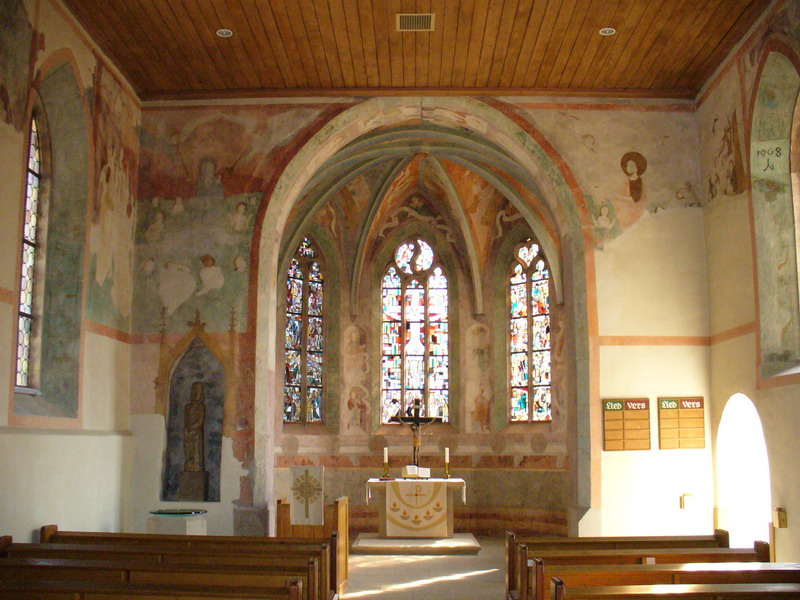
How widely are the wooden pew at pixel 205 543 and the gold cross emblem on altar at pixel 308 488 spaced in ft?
9.75

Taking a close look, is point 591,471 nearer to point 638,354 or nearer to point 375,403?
point 638,354

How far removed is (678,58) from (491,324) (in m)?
7.73

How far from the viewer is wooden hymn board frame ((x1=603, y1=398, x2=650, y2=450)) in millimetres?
11102

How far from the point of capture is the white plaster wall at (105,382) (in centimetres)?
1004

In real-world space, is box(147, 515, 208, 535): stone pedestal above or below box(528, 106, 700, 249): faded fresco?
below

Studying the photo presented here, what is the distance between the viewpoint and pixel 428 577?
10984mm

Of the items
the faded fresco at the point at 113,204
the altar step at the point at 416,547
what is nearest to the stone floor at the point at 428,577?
the altar step at the point at 416,547

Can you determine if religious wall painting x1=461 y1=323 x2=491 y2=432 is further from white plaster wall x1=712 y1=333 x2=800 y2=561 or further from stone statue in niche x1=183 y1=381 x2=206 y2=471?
white plaster wall x1=712 y1=333 x2=800 y2=561

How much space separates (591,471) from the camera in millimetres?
11055

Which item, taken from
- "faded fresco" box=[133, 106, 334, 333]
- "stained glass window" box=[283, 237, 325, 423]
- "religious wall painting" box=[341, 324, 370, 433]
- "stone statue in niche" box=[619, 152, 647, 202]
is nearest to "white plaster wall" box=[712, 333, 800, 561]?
"stone statue in niche" box=[619, 152, 647, 202]

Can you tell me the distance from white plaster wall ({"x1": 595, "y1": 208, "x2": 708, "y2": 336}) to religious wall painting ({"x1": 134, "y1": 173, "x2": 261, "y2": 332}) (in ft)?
15.6

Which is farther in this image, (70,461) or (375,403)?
(375,403)

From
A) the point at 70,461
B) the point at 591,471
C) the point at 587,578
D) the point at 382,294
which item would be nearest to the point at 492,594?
the point at 591,471

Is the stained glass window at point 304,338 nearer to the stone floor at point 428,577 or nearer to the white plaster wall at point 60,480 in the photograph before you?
the stone floor at point 428,577
